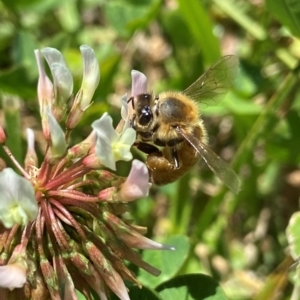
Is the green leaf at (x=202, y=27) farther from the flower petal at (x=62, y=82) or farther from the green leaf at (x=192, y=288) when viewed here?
the green leaf at (x=192, y=288)

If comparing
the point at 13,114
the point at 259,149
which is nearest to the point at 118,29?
the point at 13,114

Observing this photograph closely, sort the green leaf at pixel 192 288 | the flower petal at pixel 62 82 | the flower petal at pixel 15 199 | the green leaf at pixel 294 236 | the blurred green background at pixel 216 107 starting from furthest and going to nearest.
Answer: the blurred green background at pixel 216 107
the green leaf at pixel 294 236
the green leaf at pixel 192 288
the flower petal at pixel 62 82
the flower petal at pixel 15 199

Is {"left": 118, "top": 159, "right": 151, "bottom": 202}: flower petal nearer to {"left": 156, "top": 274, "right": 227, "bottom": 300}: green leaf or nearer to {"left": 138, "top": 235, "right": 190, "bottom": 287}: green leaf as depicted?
{"left": 156, "top": 274, "right": 227, "bottom": 300}: green leaf

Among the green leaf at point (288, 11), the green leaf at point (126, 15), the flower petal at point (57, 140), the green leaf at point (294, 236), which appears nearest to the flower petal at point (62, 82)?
the flower petal at point (57, 140)

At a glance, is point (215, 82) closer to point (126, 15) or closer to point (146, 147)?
point (146, 147)

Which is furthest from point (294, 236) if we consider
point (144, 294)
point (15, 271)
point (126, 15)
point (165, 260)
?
point (126, 15)

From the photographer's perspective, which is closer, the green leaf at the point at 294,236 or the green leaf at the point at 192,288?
the green leaf at the point at 192,288

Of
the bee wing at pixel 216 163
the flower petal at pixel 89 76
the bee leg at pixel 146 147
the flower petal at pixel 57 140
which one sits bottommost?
the bee wing at pixel 216 163

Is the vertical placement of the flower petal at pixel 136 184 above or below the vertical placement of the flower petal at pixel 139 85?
below
